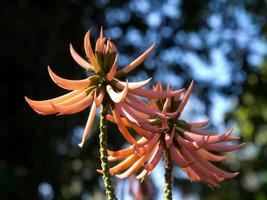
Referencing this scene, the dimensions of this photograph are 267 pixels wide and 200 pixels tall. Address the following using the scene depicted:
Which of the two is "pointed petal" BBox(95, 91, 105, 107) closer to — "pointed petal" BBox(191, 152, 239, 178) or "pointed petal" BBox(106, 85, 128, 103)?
"pointed petal" BBox(106, 85, 128, 103)

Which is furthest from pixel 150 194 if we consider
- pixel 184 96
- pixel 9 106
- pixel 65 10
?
pixel 65 10

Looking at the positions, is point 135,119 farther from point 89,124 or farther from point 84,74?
point 84,74

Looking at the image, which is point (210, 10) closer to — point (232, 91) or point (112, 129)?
point (232, 91)

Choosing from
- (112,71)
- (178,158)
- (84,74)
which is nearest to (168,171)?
(178,158)

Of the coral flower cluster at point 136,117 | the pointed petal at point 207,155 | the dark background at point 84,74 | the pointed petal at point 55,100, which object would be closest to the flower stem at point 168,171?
the coral flower cluster at point 136,117

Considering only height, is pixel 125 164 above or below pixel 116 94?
below

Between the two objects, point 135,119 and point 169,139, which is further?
point 169,139

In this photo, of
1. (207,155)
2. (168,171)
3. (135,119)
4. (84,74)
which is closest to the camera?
(135,119)
